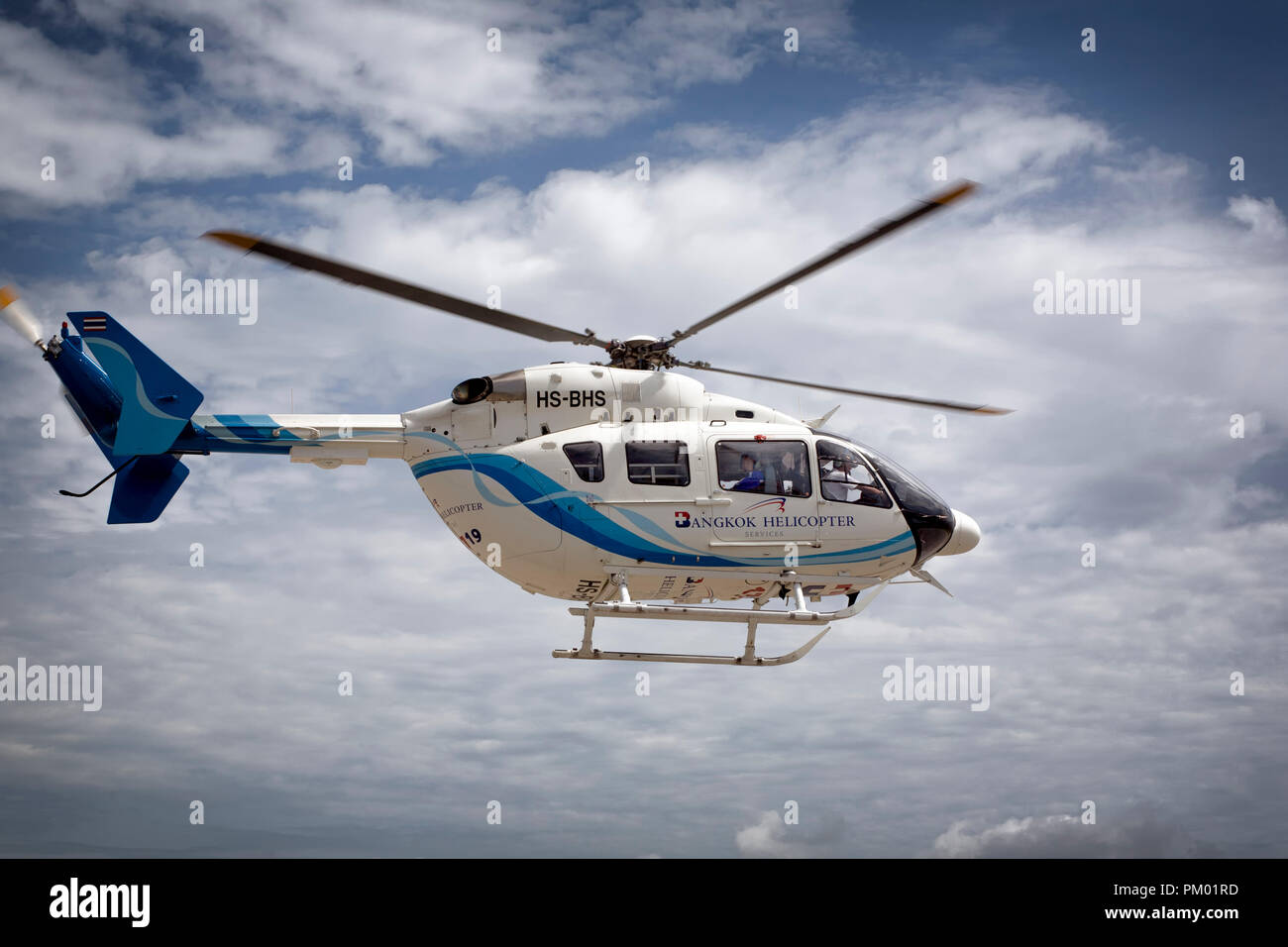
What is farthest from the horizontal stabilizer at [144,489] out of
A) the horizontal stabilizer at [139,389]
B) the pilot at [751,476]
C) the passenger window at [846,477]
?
the passenger window at [846,477]

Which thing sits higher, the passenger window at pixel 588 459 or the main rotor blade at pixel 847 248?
the main rotor blade at pixel 847 248

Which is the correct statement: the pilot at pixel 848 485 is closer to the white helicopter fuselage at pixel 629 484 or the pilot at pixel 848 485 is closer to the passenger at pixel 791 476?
the white helicopter fuselage at pixel 629 484

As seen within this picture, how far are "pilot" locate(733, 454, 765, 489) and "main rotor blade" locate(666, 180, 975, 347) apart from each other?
7.97 feet

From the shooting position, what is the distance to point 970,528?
68.4ft

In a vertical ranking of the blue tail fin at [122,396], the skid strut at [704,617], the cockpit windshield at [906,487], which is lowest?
the skid strut at [704,617]

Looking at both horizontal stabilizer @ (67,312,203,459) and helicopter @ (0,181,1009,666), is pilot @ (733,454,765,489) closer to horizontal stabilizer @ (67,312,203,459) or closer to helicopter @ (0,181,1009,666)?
helicopter @ (0,181,1009,666)

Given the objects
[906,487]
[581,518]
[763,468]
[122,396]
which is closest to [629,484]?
[581,518]

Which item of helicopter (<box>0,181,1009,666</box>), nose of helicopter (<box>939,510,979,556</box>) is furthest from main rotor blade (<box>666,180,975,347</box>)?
nose of helicopter (<box>939,510,979,556</box>)

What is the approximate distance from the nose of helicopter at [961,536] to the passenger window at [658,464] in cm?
502

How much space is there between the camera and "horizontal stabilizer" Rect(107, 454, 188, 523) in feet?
65.2

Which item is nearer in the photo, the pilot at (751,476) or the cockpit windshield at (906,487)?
the pilot at (751,476)

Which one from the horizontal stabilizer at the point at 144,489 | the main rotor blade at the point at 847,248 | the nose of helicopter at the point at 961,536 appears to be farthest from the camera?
the nose of helicopter at the point at 961,536

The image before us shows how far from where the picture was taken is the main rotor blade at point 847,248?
15.4m
